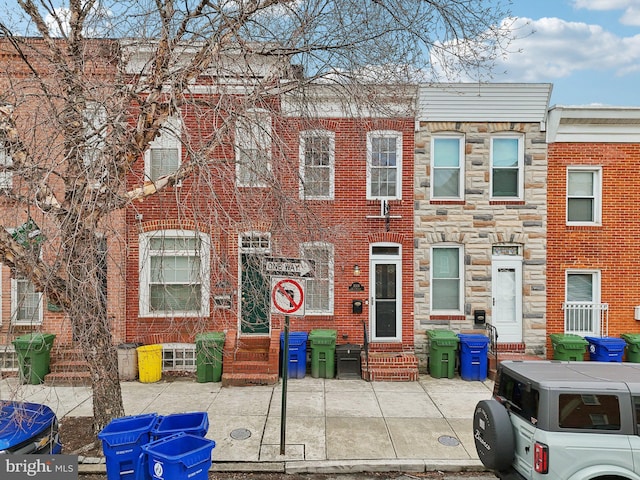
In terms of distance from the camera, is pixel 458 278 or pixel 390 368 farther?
pixel 458 278

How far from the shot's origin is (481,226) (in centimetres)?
1096

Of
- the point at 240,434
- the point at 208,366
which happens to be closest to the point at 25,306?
the point at 240,434

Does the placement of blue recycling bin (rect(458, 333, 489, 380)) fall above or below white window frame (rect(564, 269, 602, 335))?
below

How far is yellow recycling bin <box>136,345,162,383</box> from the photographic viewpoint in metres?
9.82

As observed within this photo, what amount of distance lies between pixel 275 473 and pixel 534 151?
9347 mm

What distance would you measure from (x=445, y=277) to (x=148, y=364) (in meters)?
7.34

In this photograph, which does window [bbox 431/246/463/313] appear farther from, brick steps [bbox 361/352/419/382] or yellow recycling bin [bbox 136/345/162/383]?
yellow recycling bin [bbox 136/345/162/383]

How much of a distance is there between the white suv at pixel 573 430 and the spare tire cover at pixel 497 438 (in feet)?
0.03

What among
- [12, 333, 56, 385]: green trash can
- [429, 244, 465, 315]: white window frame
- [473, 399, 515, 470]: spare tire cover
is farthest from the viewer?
[429, 244, 465, 315]: white window frame

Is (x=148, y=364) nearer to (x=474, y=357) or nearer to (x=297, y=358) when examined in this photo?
(x=297, y=358)

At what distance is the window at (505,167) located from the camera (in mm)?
11078

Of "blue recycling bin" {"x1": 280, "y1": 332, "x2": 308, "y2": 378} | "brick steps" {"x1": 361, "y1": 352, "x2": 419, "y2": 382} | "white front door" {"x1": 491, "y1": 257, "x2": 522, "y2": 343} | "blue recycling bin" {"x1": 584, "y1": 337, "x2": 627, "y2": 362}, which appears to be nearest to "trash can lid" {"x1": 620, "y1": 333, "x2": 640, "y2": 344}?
"blue recycling bin" {"x1": 584, "y1": 337, "x2": 627, "y2": 362}

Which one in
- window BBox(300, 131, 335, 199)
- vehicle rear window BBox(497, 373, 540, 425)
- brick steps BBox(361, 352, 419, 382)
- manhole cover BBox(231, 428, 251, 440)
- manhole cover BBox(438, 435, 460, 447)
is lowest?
manhole cover BBox(231, 428, 251, 440)

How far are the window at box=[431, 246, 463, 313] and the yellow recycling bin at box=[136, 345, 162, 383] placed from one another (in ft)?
22.1
